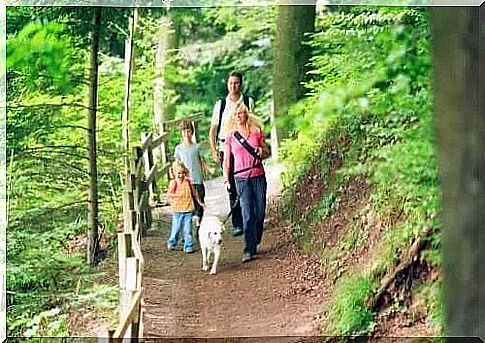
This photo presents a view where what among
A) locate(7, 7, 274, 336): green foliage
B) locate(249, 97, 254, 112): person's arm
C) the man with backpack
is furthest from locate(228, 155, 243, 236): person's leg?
locate(249, 97, 254, 112): person's arm

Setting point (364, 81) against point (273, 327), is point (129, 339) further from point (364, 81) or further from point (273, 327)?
point (364, 81)

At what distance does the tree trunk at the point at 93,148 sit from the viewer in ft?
9.66

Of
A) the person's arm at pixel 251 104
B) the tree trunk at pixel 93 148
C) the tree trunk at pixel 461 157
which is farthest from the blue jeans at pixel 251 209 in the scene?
the tree trunk at pixel 461 157

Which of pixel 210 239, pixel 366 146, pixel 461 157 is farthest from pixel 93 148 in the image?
pixel 461 157

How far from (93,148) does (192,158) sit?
1.04 feet

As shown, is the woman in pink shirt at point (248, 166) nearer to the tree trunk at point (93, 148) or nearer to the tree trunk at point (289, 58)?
the tree trunk at point (289, 58)

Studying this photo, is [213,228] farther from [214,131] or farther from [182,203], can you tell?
[214,131]

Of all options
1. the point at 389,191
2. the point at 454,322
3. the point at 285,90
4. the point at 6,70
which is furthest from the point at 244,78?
the point at 454,322

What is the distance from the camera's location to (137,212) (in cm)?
293

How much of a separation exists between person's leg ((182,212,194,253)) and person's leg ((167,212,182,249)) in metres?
0.02

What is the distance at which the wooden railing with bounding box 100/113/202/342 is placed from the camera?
2.91 m

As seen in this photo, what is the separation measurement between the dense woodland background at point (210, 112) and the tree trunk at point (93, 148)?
0.05 feet

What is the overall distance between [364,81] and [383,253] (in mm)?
541

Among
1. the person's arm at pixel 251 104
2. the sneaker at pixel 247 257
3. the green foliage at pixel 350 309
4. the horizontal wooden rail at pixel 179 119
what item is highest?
the person's arm at pixel 251 104
